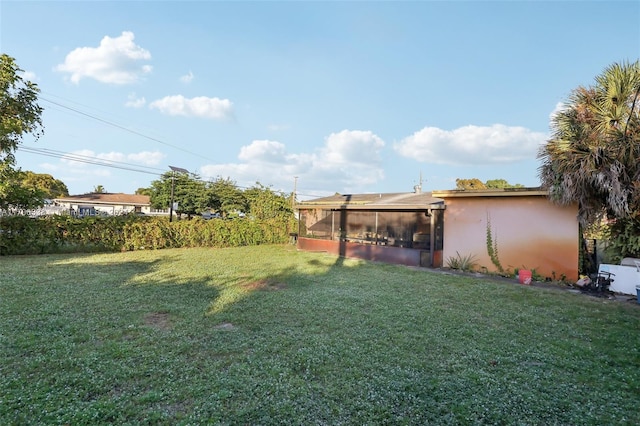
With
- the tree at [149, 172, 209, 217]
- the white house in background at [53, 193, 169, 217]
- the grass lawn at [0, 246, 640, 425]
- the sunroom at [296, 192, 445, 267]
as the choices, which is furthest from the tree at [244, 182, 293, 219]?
the white house in background at [53, 193, 169, 217]

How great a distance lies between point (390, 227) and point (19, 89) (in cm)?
1283

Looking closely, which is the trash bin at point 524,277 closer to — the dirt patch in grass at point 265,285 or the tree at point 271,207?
the dirt patch in grass at point 265,285

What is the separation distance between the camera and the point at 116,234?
39.9 feet

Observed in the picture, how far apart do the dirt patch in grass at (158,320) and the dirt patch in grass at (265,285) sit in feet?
6.86

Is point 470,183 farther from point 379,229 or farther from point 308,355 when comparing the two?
point 308,355

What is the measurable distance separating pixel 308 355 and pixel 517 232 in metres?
7.91

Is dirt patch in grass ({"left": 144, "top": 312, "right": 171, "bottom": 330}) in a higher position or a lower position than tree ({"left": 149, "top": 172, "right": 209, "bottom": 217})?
lower

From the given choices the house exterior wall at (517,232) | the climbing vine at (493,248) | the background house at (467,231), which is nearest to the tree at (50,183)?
the background house at (467,231)

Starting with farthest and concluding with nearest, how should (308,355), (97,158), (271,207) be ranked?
(97,158) → (271,207) → (308,355)

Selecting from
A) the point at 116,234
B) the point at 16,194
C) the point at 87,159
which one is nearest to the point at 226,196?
the point at 87,159

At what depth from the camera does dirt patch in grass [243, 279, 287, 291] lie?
22.0 feet

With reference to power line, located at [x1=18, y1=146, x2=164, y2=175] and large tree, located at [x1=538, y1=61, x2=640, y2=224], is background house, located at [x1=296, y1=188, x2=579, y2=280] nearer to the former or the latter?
large tree, located at [x1=538, y1=61, x2=640, y2=224]

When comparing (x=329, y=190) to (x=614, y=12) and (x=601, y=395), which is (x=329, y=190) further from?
(x=601, y=395)

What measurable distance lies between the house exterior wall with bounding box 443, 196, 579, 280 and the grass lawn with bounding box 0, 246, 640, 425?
180cm
